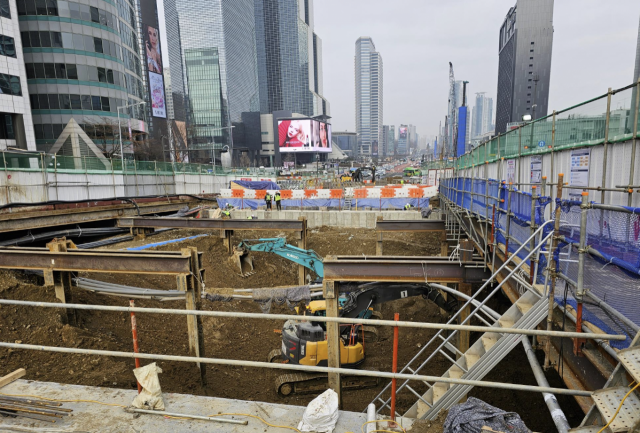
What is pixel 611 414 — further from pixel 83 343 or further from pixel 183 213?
pixel 183 213

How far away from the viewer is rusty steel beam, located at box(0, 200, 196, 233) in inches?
632

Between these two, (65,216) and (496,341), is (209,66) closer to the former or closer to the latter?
(65,216)

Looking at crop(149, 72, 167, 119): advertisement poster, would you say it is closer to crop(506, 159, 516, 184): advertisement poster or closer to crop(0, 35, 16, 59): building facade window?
crop(0, 35, 16, 59): building facade window

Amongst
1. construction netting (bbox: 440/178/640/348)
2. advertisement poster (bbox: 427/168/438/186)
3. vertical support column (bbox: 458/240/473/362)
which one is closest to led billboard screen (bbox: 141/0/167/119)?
advertisement poster (bbox: 427/168/438/186)

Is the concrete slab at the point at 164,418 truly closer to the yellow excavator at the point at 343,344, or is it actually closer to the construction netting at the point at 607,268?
the construction netting at the point at 607,268

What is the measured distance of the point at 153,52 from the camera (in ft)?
251

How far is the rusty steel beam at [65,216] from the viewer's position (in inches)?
632

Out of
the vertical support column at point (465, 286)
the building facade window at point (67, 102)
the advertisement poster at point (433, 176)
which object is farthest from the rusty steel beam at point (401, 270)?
the building facade window at point (67, 102)

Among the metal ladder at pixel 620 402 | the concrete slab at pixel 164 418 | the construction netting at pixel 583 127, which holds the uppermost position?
the construction netting at pixel 583 127

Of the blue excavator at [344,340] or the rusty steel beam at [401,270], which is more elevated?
the rusty steel beam at [401,270]

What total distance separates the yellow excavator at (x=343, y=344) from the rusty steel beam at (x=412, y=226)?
5.34 metres

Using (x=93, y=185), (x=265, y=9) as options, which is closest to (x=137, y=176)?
(x=93, y=185)

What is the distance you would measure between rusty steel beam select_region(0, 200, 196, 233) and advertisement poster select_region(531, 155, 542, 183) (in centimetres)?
2071

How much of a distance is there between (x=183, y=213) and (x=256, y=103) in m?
145
